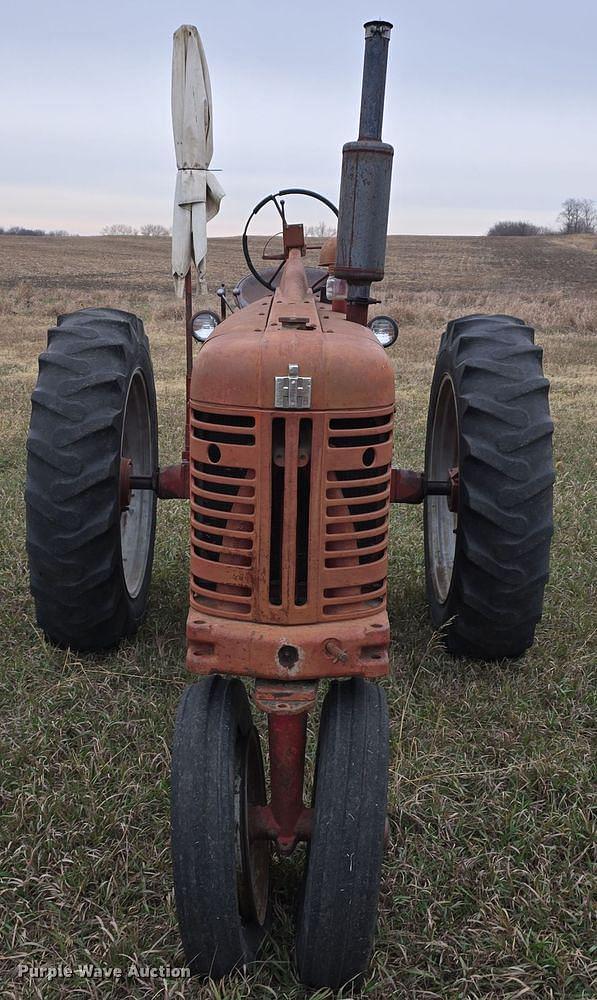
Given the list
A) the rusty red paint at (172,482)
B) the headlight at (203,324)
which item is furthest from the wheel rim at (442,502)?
the rusty red paint at (172,482)

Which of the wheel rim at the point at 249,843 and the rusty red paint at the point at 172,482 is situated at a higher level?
the rusty red paint at the point at 172,482

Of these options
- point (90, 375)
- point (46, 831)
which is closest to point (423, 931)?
point (46, 831)

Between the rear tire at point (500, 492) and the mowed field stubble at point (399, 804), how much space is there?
1.02 ft

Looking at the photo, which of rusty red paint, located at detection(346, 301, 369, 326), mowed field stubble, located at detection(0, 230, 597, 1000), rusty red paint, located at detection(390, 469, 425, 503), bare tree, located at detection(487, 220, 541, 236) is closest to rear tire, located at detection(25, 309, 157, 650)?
mowed field stubble, located at detection(0, 230, 597, 1000)

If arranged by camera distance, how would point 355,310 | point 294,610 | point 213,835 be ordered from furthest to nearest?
point 355,310 < point 294,610 < point 213,835

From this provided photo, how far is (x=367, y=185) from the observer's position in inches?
113

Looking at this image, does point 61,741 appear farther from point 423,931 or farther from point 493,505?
point 493,505

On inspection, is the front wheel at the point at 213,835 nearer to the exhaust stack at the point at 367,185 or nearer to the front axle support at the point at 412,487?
the exhaust stack at the point at 367,185

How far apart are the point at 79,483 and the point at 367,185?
1.44 meters

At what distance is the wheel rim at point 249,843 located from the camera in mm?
2314

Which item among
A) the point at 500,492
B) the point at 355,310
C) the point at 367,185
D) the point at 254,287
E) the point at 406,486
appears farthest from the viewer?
the point at 254,287

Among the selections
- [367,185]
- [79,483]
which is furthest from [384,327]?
[79,483]

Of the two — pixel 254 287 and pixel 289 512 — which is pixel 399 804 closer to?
A: pixel 289 512

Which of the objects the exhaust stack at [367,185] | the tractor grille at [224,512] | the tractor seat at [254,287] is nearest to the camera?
the tractor grille at [224,512]
